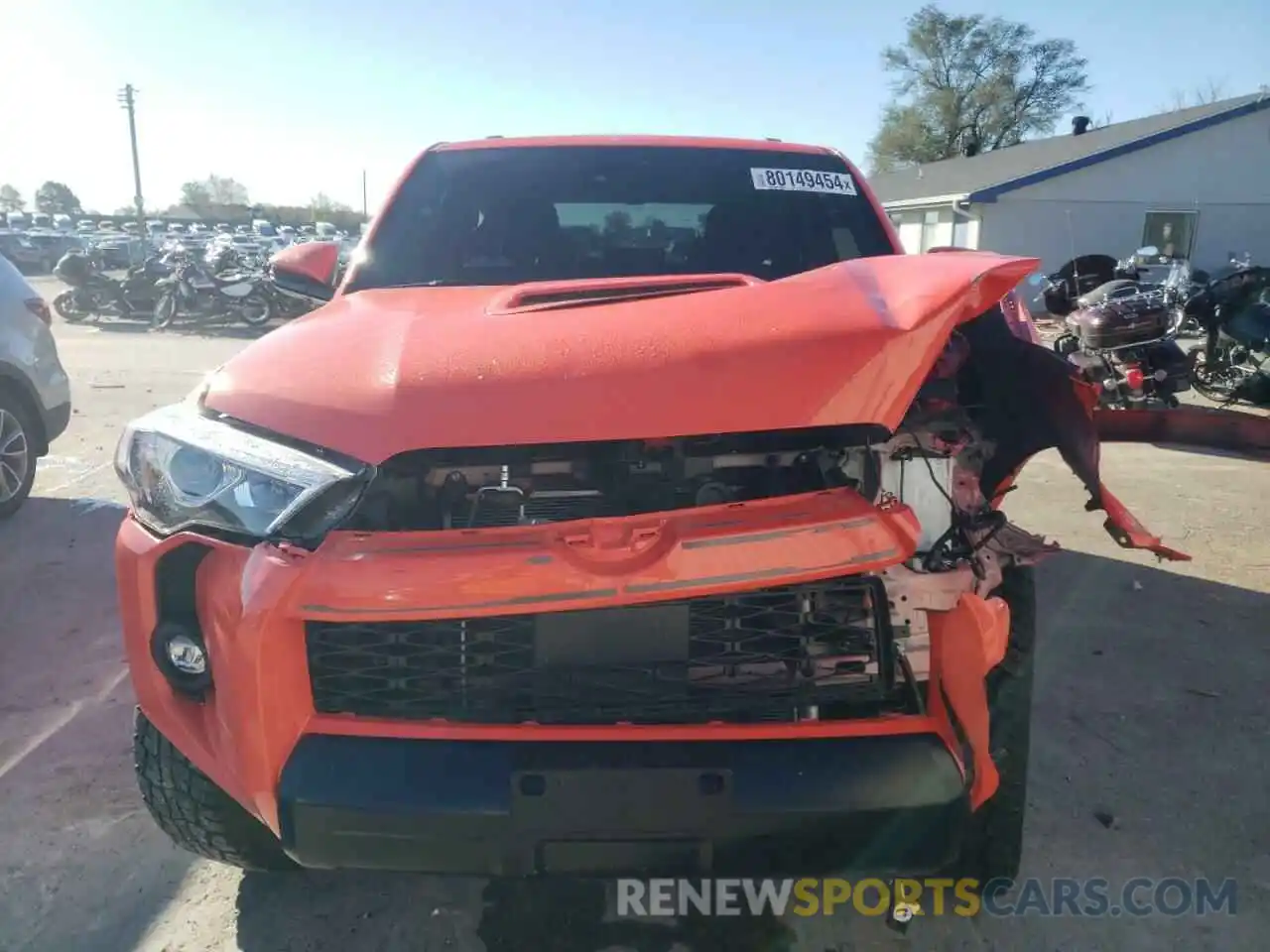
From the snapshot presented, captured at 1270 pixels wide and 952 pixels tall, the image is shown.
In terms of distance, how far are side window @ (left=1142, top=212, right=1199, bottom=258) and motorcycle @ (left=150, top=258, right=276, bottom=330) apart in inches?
751

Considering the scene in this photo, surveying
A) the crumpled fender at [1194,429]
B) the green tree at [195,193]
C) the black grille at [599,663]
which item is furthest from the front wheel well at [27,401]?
the green tree at [195,193]

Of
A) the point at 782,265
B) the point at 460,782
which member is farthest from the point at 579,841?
the point at 782,265

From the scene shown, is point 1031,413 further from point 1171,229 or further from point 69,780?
point 1171,229

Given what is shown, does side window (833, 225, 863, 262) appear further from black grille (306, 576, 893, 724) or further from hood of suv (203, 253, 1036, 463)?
black grille (306, 576, 893, 724)

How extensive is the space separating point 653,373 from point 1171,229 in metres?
24.2

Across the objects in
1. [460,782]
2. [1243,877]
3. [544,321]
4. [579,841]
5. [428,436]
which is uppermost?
[544,321]

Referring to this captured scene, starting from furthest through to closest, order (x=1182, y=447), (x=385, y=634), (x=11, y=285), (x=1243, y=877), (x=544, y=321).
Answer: (x=1182, y=447) → (x=11, y=285) → (x=1243, y=877) → (x=544, y=321) → (x=385, y=634)

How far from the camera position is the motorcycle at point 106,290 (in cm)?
1689

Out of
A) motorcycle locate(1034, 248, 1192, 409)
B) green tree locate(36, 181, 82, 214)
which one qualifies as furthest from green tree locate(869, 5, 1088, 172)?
green tree locate(36, 181, 82, 214)

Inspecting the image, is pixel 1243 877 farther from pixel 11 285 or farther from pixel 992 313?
pixel 11 285

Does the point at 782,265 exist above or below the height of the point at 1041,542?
above

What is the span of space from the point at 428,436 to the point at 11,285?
5060 millimetres

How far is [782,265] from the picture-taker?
10.4ft

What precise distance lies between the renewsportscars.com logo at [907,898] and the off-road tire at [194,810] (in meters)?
0.87
